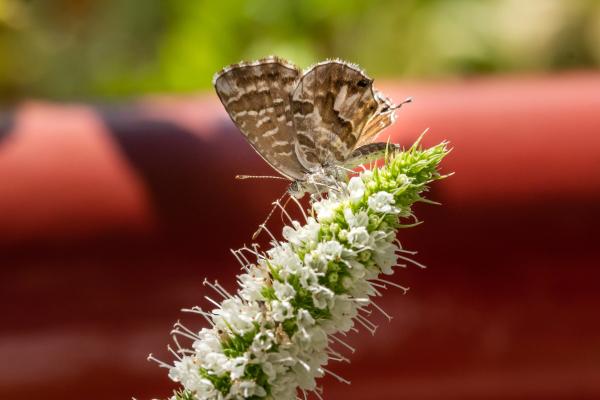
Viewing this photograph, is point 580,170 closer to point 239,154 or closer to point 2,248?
point 239,154

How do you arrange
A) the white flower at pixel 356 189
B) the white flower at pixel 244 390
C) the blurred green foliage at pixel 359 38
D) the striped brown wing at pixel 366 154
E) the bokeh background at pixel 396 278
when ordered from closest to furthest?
1. the white flower at pixel 244 390
2. the white flower at pixel 356 189
3. the striped brown wing at pixel 366 154
4. the bokeh background at pixel 396 278
5. the blurred green foliage at pixel 359 38

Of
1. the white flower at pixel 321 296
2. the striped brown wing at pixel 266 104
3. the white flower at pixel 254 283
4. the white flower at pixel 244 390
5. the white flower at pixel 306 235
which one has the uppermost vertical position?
the striped brown wing at pixel 266 104

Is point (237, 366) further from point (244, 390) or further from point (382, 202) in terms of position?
point (382, 202)

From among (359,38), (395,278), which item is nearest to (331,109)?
(395,278)

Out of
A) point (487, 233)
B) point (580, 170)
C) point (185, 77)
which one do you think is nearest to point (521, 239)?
point (487, 233)

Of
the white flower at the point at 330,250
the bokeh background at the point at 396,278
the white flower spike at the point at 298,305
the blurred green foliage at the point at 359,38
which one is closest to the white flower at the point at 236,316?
the white flower spike at the point at 298,305

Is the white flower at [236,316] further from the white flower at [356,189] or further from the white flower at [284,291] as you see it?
the white flower at [356,189]
